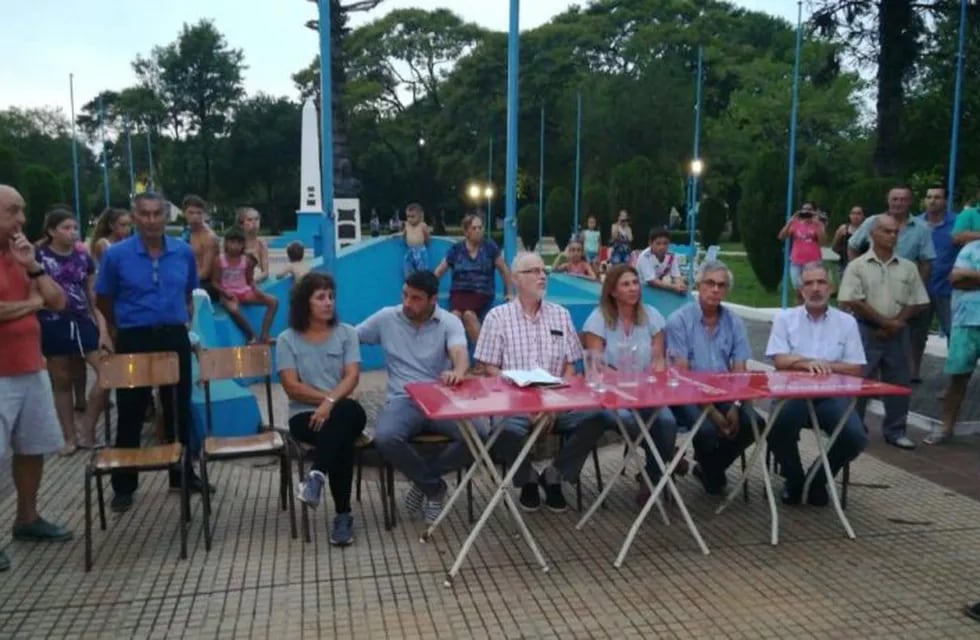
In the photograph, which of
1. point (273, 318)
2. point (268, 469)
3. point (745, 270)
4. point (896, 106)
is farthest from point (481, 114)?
point (268, 469)

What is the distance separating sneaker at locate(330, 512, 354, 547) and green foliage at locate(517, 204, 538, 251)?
97.0 feet

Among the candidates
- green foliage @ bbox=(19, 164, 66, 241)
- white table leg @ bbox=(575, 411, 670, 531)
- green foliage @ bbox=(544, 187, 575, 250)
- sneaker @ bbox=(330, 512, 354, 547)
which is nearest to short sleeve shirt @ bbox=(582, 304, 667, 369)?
white table leg @ bbox=(575, 411, 670, 531)

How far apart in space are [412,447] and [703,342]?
169cm

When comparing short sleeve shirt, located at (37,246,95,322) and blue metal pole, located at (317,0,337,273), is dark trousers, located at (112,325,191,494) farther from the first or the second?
blue metal pole, located at (317,0,337,273)

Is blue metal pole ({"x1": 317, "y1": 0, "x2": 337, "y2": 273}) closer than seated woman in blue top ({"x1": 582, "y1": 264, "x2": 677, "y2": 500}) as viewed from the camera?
No

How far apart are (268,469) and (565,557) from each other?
2.34 metres

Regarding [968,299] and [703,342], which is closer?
[703,342]

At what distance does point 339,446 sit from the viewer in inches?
170

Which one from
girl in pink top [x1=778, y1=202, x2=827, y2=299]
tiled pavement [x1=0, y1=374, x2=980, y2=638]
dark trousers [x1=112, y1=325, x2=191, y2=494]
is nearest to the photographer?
tiled pavement [x1=0, y1=374, x2=980, y2=638]

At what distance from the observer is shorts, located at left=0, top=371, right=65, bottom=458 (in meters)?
4.04

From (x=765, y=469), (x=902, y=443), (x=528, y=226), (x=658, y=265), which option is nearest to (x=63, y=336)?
(x=765, y=469)

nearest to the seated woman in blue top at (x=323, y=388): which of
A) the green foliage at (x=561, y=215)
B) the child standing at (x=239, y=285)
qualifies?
the child standing at (x=239, y=285)

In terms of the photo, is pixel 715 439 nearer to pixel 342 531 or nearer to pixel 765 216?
pixel 342 531

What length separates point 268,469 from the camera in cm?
571
